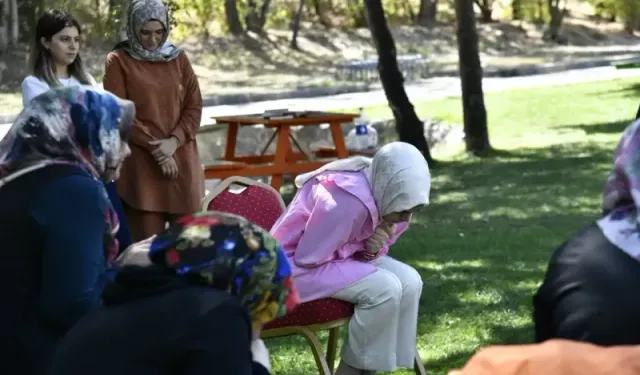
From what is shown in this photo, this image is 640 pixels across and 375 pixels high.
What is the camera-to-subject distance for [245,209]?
485 centimetres

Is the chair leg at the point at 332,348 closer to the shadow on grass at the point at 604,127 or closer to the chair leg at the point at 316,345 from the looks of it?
the chair leg at the point at 316,345

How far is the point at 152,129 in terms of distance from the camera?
6094mm

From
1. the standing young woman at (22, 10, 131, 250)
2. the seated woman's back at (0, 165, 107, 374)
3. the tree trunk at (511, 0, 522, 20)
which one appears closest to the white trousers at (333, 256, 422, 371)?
the seated woman's back at (0, 165, 107, 374)

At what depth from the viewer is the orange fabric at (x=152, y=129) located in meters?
6.04

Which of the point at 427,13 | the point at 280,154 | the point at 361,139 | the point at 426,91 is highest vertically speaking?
the point at 280,154

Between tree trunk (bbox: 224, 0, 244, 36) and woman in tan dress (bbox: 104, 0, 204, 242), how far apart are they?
28145mm

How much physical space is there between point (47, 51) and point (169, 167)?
0.86 metres

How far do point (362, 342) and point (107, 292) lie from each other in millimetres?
1904

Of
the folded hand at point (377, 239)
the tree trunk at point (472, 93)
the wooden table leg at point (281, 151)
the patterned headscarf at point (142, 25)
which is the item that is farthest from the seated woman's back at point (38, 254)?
the tree trunk at point (472, 93)

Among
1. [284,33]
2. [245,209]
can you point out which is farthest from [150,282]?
[284,33]

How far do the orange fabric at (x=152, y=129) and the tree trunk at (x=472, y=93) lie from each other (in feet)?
26.7

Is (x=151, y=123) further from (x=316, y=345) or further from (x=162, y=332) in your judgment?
(x=162, y=332)

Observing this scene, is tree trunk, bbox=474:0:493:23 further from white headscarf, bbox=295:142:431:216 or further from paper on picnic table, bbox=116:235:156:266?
paper on picnic table, bbox=116:235:156:266

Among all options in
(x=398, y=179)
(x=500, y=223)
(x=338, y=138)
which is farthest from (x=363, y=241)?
(x=338, y=138)
